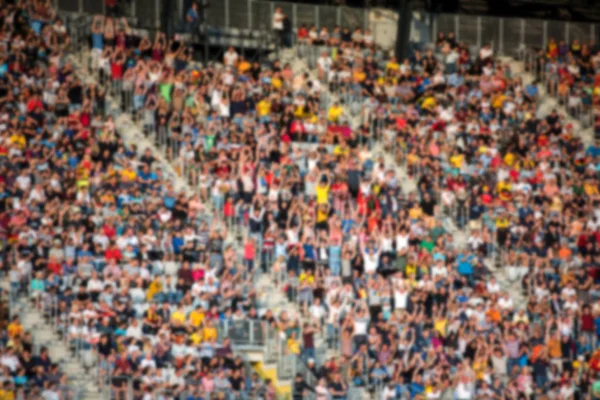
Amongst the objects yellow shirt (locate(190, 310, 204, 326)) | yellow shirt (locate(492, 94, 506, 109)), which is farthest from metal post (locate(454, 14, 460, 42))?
yellow shirt (locate(190, 310, 204, 326))

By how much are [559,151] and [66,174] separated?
13107 mm

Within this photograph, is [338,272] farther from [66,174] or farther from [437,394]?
[66,174]

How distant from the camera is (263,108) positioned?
1448 inches

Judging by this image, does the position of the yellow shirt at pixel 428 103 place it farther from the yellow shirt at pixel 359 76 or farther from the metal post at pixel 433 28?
the metal post at pixel 433 28

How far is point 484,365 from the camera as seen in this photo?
32281 mm

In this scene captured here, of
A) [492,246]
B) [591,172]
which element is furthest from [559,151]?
[492,246]

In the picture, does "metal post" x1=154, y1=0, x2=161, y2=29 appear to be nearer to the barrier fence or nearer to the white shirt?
the barrier fence

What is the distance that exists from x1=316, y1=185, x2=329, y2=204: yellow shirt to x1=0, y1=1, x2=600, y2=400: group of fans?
45 mm

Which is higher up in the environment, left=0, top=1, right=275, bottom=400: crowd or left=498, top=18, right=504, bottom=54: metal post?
left=498, top=18, right=504, bottom=54: metal post

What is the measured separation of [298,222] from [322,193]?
1.22 m

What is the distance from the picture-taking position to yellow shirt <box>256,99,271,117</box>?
120ft

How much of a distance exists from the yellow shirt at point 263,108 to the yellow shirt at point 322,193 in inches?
114

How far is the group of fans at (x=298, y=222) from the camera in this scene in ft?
99.4

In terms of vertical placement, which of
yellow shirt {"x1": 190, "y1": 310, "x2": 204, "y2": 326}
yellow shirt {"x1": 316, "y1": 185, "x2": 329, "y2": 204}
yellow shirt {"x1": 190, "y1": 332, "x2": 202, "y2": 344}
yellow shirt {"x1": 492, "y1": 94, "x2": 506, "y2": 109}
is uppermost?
yellow shirt {"x1": 492, "y1": 94, "x2": 506, "y2": 109}
